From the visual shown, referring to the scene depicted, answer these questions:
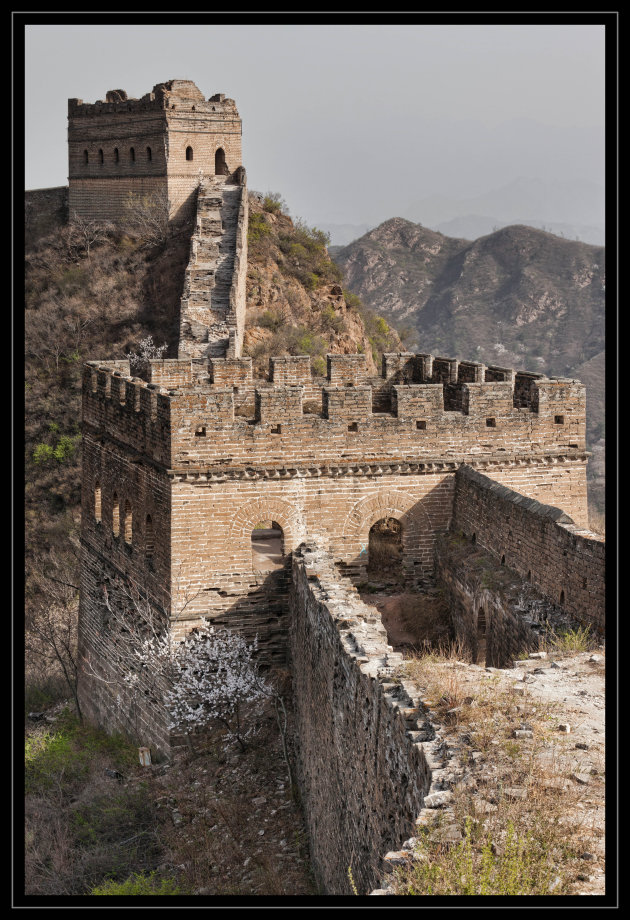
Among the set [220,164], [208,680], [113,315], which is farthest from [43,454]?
[208,680]

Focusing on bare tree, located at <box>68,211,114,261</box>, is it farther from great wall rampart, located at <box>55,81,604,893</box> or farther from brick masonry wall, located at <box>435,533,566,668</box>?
brick masonry wall, located at <box>435,533,566,668</box>

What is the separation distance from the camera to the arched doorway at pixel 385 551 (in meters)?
15.0

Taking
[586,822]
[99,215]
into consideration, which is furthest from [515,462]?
[99,215]

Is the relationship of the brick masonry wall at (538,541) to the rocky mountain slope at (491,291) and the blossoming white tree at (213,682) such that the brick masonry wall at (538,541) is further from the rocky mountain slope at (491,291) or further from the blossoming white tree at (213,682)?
the rocky mountain slope at (491,291)

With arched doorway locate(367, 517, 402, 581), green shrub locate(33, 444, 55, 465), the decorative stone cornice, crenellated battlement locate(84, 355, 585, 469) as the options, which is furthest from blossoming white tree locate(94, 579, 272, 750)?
green shrub locate(33, 444, 55, 465)

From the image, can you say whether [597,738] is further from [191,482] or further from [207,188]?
[207,188]

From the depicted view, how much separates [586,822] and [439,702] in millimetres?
1894

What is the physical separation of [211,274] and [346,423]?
23.3 metres

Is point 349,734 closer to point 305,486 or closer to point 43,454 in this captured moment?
point 305,486

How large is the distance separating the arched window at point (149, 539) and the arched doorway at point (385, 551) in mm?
3351

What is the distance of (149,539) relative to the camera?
47.8 ft

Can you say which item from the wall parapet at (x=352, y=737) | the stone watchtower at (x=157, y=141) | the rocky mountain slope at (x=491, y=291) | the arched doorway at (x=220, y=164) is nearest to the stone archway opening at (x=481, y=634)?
the wall parapet at (x=352, y=737)

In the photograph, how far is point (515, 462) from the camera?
47.0 feet

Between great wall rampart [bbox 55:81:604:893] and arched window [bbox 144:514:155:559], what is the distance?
0.02 metres
